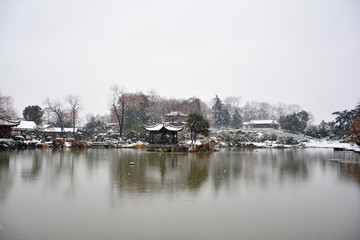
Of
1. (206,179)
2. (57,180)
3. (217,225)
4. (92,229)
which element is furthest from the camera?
(206,179)

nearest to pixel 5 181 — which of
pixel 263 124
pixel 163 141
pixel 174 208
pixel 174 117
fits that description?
pixel 174 208

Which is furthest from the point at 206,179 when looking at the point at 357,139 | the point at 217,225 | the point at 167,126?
the point at 357,139

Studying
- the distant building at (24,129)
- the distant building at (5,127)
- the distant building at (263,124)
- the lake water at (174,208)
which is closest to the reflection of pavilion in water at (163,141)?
the distant building at (5,127)

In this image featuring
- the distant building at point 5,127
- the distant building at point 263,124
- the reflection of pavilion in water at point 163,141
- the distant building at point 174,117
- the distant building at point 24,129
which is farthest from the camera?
the distant building at point 263,124

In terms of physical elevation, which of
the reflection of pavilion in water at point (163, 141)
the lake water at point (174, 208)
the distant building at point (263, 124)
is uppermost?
the distant building at point (263, 124)

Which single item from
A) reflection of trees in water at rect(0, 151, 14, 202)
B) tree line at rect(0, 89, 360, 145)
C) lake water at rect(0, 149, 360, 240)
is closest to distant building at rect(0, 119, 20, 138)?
tree line at rect(0, 89, 360, 145)

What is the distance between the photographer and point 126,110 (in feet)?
151

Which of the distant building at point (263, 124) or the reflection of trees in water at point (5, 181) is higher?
the distant building at point (263, 124)

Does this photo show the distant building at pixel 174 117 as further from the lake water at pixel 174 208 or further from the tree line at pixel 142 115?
the lake water at pixel 174 208

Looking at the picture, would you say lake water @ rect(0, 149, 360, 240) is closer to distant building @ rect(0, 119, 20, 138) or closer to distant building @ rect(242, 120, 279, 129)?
distant building @ rect(0, 119, 20, 138)

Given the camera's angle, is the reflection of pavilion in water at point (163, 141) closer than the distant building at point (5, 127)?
No

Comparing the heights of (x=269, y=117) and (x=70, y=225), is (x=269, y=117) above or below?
above

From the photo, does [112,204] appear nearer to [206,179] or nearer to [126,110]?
[206,179]

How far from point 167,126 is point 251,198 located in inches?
898
